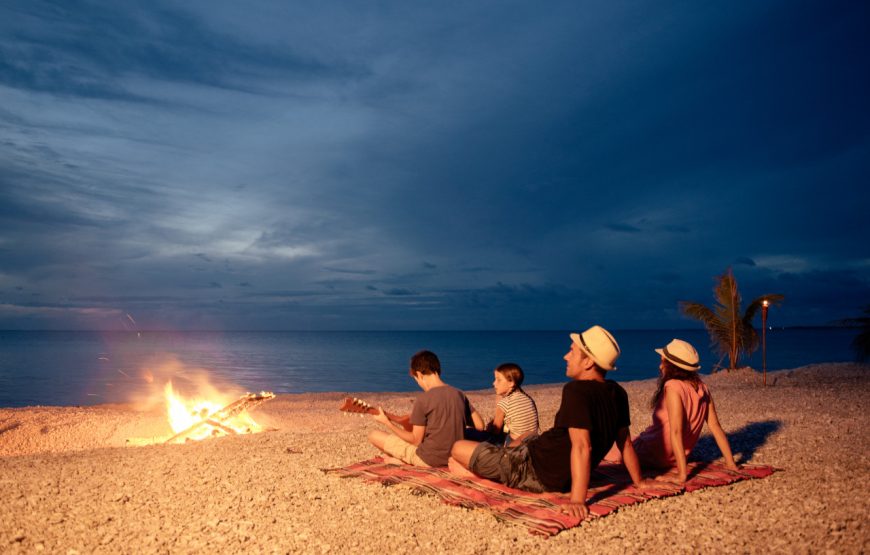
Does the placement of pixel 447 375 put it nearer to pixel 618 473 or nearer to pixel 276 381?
pixel 276 381

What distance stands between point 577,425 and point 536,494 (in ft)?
3.75

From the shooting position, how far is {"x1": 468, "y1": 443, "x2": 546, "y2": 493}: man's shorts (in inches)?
223

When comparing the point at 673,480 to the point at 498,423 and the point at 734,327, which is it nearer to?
the point at 498,423

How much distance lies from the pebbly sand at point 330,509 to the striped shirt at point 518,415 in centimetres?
175

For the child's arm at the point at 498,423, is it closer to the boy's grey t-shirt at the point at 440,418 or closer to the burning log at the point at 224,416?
the boy's grey t-shirt at the point at 440,418

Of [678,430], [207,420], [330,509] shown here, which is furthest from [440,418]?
[207,420]

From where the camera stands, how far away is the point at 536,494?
5621 mm

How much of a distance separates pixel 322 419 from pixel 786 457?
405 inches

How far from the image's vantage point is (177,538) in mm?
4887

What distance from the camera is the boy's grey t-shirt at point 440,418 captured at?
638 centimetres

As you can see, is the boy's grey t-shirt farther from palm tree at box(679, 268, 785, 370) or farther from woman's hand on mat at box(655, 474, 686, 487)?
palm tree at box(679, 268, 785, 370)

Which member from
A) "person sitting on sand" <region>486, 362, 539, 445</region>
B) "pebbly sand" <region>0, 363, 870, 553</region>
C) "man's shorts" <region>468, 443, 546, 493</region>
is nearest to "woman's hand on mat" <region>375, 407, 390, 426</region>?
"pebbly sand" <region>0, 363, 870, 553</region>

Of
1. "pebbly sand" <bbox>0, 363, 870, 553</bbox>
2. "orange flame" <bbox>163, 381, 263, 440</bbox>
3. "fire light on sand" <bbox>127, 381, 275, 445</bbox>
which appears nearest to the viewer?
"pebbly sand" <bbox>0, 363, 870, 553</bbox>

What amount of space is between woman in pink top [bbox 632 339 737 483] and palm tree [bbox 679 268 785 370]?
56.4 ft
